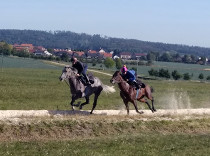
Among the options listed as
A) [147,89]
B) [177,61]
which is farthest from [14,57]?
[147,89]

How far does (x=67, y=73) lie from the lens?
841 inches

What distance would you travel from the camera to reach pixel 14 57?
12419 cm

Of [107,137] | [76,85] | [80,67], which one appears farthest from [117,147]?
[80,67]

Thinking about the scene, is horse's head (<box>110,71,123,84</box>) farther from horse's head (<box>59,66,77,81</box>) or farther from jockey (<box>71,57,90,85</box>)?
horse's head (<box>59,66,77,81</box>)

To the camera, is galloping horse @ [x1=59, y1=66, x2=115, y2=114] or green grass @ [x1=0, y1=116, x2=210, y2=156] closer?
green grass @ [x1=0, y1=116, x2=210, y2=156]

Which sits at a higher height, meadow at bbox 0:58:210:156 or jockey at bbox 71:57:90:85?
jockey at bbox 71:57:90:85

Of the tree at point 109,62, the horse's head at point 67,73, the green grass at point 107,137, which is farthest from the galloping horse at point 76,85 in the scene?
the tree at point 109,62

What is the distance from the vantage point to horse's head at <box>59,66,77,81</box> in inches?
833

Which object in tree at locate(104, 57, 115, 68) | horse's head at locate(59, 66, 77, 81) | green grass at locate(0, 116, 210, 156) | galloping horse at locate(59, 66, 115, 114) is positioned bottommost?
tree at locate(104, 57, 115, 68)

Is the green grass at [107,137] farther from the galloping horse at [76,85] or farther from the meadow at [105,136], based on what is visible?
the galloping horse at [76,85]

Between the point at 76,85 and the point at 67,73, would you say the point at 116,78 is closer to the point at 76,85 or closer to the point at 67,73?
the point at 76,85

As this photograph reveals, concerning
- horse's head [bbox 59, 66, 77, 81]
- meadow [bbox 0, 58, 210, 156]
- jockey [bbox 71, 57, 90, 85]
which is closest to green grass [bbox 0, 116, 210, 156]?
meadow [bbox 0, 58, 210, 156]

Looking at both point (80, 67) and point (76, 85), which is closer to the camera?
point (76, 85)

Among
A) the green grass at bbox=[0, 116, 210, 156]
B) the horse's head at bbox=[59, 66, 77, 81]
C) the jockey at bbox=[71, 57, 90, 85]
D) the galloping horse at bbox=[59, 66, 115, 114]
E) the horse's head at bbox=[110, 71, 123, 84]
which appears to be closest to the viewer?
the green grass at bbox=[0, 116, 210, 156]
